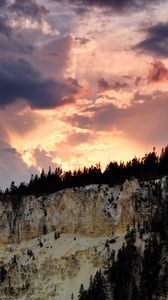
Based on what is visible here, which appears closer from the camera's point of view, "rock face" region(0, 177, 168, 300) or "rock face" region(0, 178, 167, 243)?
"rock face" region(0, 177, 168, 300)

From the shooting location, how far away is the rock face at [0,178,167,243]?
163625 mm

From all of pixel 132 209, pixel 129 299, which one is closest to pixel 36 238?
pixel 132 209

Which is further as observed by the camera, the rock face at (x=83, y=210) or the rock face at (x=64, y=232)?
the rock face at (x=83, y=210)

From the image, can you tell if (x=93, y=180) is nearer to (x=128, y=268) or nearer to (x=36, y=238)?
(x=36, y=238)

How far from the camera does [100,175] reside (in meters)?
178

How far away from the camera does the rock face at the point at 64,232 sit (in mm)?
157875

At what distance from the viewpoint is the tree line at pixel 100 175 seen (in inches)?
6860

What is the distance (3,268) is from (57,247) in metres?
10.4

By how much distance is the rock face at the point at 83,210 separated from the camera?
163625 millimetres

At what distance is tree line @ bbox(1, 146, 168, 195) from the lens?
572 ft

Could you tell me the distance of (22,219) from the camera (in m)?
177

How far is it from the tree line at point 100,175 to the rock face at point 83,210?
10.8ft

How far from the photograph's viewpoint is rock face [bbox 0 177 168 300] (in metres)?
158

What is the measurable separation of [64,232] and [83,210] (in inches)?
210
